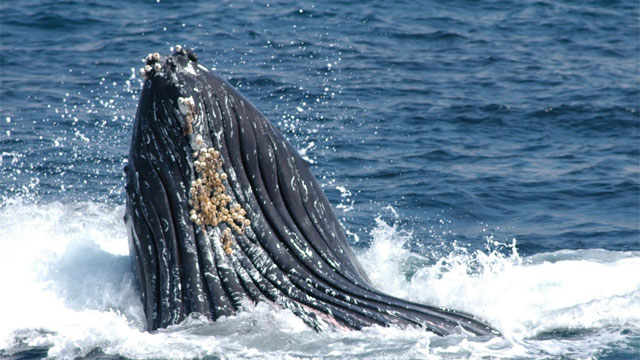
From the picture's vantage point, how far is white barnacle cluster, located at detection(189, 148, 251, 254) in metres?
8.01

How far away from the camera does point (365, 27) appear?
22938 millimetres

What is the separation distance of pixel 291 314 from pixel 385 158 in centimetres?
778

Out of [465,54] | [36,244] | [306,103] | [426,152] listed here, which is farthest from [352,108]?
[36,244]

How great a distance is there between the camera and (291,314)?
319 inches

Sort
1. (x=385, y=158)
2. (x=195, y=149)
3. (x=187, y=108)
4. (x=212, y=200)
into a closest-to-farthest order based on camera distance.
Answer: (x=187, y=108)
(x=195, y=149)
(x=212, y=200)
(x=385, y=158)

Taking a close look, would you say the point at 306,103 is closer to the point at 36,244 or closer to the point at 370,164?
the point at 370,164

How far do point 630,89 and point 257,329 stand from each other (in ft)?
45.4

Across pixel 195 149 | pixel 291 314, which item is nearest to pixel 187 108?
pixel 195 149

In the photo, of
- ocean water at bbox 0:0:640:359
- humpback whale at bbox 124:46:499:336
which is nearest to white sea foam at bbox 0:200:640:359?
ocean water at bbox 0:0:640:359

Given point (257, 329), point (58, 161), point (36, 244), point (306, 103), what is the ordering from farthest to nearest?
point (306, 103)
point (58, 161)
point (36, 244)
point (257, 329)

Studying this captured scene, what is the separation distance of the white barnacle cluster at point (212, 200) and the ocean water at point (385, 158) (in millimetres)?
765

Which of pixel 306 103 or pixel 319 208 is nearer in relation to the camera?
pixel 319 208

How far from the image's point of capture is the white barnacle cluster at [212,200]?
8008 millimetres

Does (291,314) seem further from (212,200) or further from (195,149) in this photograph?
(195,149)
